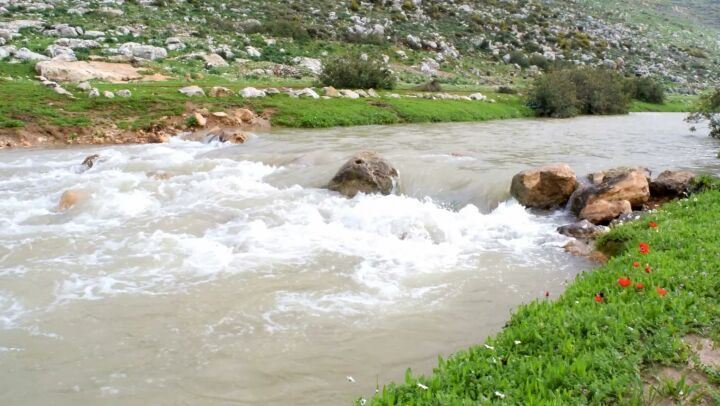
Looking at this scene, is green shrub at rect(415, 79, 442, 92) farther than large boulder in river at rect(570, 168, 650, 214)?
Yes

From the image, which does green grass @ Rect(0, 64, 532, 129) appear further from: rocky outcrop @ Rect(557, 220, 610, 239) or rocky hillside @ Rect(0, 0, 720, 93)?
rocky outcrop @ Rect(557, 220, 610, 239)

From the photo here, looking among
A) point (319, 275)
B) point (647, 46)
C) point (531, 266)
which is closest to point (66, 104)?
point (319, 275)

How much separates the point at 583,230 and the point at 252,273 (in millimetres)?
6129

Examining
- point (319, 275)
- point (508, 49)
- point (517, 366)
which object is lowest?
point (319, 275)

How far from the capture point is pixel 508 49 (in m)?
59.1

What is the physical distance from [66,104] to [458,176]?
643 inches

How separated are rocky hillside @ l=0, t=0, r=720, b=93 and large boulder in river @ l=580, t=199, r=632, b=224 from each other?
2521 cm

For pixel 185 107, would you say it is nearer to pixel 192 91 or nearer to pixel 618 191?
pixel 192 91

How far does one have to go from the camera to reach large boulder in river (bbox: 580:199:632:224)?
1116cm

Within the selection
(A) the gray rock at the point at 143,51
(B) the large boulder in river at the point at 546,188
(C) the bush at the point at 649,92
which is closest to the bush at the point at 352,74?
(A) the gray rock at the point at 143,51

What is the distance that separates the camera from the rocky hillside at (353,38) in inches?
1337

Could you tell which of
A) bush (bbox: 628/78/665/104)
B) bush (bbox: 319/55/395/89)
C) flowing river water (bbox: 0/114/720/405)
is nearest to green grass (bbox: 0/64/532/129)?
bush (bbox: 319/55/395/89)

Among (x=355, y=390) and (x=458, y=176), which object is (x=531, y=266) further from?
(x=458, y=176)

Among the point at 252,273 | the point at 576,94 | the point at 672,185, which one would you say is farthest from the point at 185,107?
the point at 576,94
